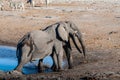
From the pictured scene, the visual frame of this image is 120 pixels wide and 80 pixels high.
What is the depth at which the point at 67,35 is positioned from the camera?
17516 millimetres

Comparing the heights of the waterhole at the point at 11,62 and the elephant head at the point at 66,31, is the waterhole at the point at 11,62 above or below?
below

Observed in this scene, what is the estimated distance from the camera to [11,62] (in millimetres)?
19844

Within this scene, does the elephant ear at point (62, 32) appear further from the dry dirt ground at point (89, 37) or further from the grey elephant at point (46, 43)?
the dry dirt ground at point (89, 37)

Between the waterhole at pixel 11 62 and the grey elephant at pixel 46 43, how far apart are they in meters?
0.63

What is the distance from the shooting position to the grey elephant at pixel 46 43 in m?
16.6

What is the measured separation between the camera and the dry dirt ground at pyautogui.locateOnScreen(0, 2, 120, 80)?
15367 millimetres

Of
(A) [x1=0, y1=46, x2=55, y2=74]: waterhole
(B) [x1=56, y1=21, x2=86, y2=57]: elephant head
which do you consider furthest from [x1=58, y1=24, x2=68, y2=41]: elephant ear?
(A) [x1=0, y1=46, x2=55, y2=74]: waterhole

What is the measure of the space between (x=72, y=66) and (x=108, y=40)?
6.95m

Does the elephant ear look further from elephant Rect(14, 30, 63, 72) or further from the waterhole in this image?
the waterhole

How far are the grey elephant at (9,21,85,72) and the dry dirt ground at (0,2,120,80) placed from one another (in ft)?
2.73

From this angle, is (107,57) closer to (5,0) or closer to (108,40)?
(108,40)

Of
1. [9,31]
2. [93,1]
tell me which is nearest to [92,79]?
[9,31]

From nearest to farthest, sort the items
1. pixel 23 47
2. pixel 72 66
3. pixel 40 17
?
pixel 23 47
pixel 72 66
pixel 40 17

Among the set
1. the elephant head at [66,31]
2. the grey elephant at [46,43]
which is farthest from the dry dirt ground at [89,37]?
the elephant head at [66,31]
